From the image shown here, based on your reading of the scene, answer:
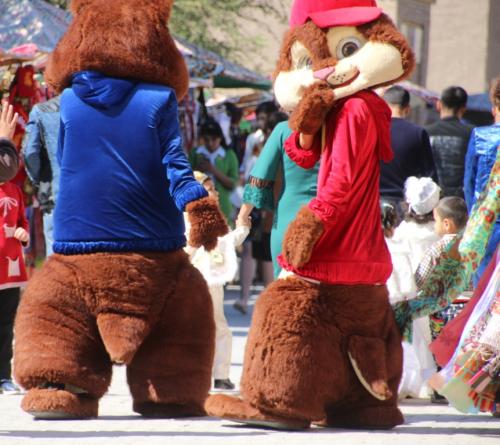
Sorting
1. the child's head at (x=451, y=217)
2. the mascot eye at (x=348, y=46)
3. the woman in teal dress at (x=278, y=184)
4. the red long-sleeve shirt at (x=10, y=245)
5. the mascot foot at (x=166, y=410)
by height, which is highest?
the mascot eye at (x=348, y=46)

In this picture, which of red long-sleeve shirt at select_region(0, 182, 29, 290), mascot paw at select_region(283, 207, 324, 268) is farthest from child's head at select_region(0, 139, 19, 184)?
mascot paw at select_region(283, 207, 324, 268)

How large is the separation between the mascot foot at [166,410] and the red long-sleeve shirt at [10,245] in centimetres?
156

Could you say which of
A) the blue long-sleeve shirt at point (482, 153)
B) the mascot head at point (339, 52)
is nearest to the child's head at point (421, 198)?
the blue long-sleeve shirt at point (482, 153)

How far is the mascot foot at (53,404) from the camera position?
21.2 ft

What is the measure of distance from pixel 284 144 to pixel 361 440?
1680mm

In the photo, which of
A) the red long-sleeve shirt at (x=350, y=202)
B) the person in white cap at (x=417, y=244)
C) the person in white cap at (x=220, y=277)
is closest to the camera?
the red long-sleeve shirt at (x=350, y=202)

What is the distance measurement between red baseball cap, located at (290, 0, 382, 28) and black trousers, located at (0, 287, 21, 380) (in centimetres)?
260

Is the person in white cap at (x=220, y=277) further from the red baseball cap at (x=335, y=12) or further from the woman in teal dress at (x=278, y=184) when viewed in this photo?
the red baseball cap at (x=335, y=12)

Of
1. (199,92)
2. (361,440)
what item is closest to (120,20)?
(361,440)

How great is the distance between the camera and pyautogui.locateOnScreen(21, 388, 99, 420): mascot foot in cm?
647

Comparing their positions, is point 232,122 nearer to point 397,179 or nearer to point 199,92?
point 199,92

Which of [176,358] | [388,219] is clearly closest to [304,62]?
[176,358]

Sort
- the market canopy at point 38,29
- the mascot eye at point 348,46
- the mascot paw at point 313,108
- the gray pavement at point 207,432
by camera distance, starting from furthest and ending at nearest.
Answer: the market canopy at point 38,29, the mascot eye at point 348,46, the mascot paw at point 313,108, the gray pavement at point 207,432

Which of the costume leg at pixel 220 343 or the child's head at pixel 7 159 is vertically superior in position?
the child's head at pixel 7 159
